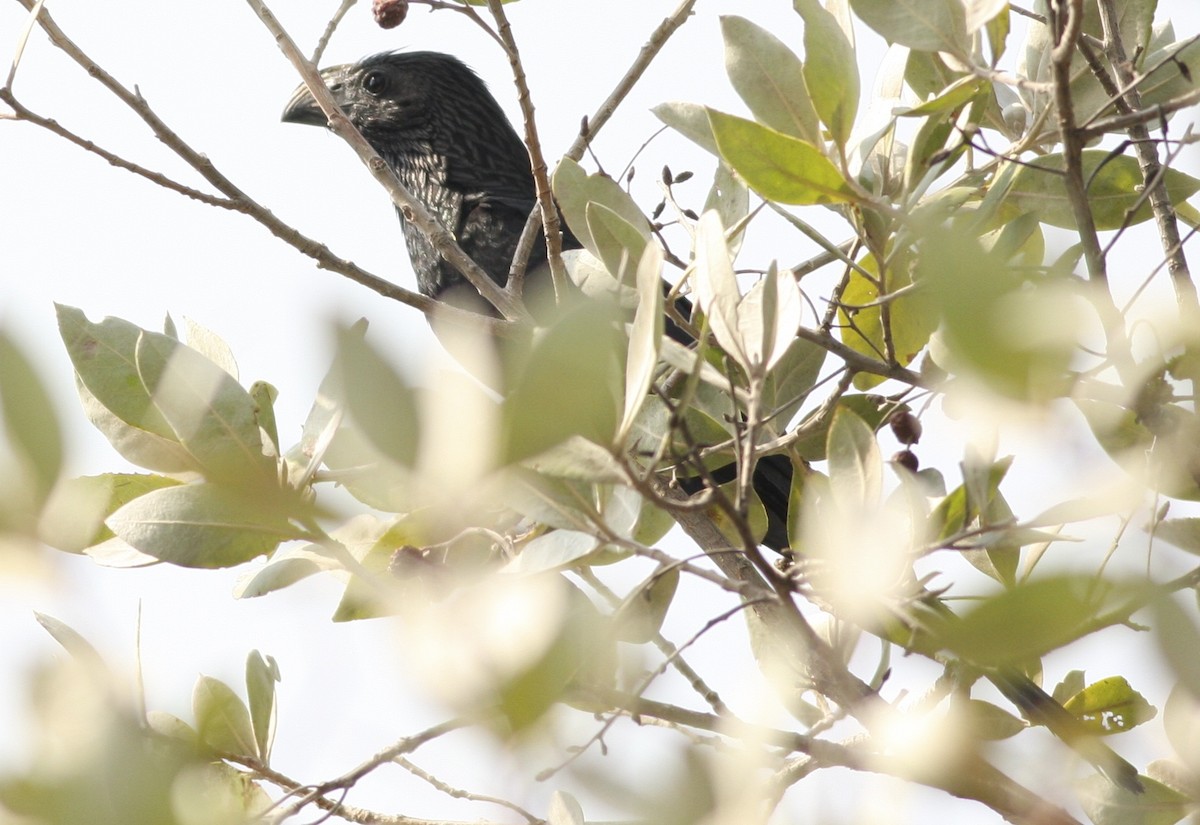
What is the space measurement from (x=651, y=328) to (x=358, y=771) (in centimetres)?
81

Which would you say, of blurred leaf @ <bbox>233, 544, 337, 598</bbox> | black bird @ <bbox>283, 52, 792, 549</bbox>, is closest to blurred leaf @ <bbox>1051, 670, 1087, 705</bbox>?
blurred leaf @ <bbox>233, 544, 337, 598</bbox>

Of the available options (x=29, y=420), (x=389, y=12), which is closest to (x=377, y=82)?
(x=389, y=12)

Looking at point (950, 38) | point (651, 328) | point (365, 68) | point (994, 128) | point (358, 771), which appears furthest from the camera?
point (365, 68)

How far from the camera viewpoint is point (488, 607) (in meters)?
0.51

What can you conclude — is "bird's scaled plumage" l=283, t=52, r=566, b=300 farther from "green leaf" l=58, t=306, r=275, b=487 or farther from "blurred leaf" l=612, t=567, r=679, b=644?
"green leaf" l=58, t=306, r=275, b=487

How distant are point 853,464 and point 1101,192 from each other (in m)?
0.73

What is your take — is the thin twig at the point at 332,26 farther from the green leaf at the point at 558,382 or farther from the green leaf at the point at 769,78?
the green leaf at the point at 558,382

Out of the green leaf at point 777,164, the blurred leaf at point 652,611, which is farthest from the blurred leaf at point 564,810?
the green leaf at point 777,164

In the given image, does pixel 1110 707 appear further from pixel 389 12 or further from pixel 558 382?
pixel 389 12

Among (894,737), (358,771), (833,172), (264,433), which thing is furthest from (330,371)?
(358,771)

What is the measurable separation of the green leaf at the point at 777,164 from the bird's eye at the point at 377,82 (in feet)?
12.7

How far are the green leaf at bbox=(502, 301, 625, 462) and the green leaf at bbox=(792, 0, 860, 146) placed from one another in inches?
26.9

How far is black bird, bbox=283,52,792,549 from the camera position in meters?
3.93

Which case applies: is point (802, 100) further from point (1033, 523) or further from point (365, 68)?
point (365, 68)
